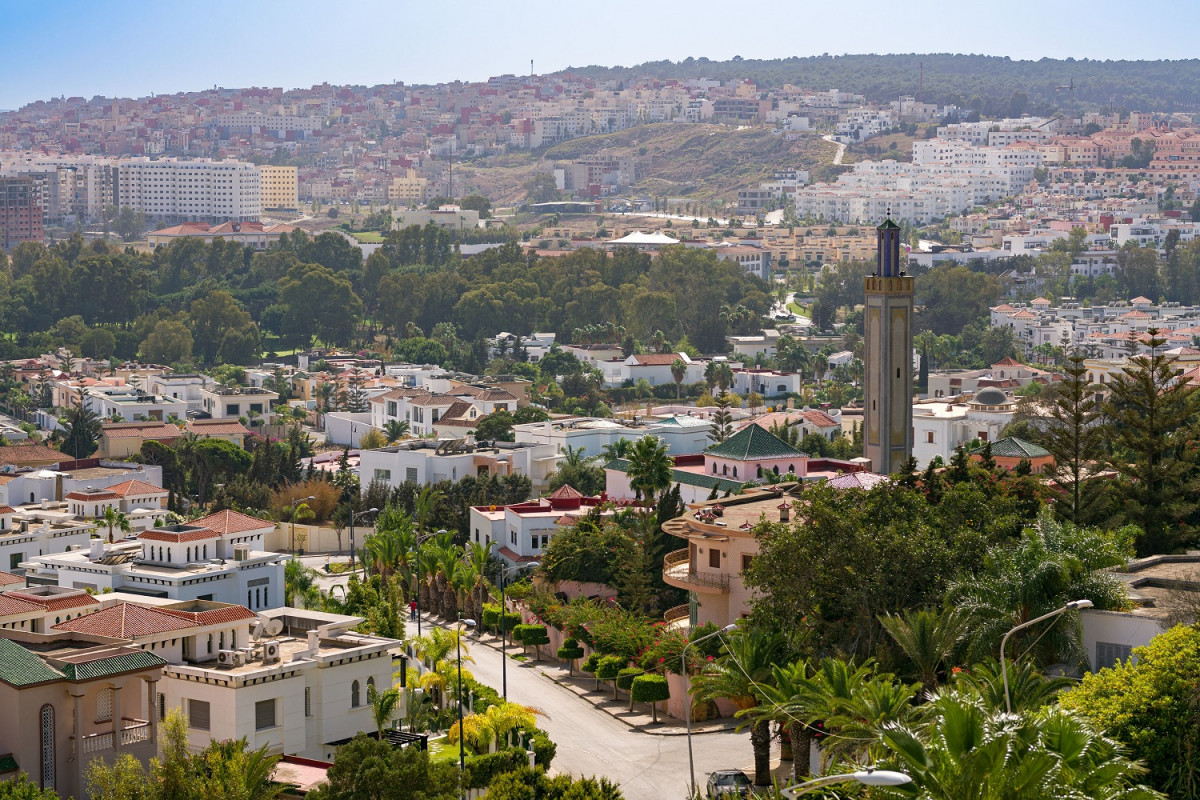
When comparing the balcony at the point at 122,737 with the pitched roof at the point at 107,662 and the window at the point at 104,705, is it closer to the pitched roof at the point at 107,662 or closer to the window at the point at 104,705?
the window at the point at 104,705

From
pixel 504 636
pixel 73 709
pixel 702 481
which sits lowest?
pixel 504 636

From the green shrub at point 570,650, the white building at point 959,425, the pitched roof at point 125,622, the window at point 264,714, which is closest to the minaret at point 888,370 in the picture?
the white building at point 959,425

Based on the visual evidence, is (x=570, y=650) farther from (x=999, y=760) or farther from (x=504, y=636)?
(x=999, y=760)

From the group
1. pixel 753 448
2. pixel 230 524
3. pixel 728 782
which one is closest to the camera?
pixel 728 782

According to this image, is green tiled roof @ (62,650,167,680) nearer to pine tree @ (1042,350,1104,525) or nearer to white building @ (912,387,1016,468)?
pine tree @ (1042,350,1104,525)

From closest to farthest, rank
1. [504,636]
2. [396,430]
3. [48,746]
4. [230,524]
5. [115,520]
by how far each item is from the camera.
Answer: [48,746], [504,636], [230,524], [115,520], [396,430]

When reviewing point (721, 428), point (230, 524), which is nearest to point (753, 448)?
point (721, 428)
